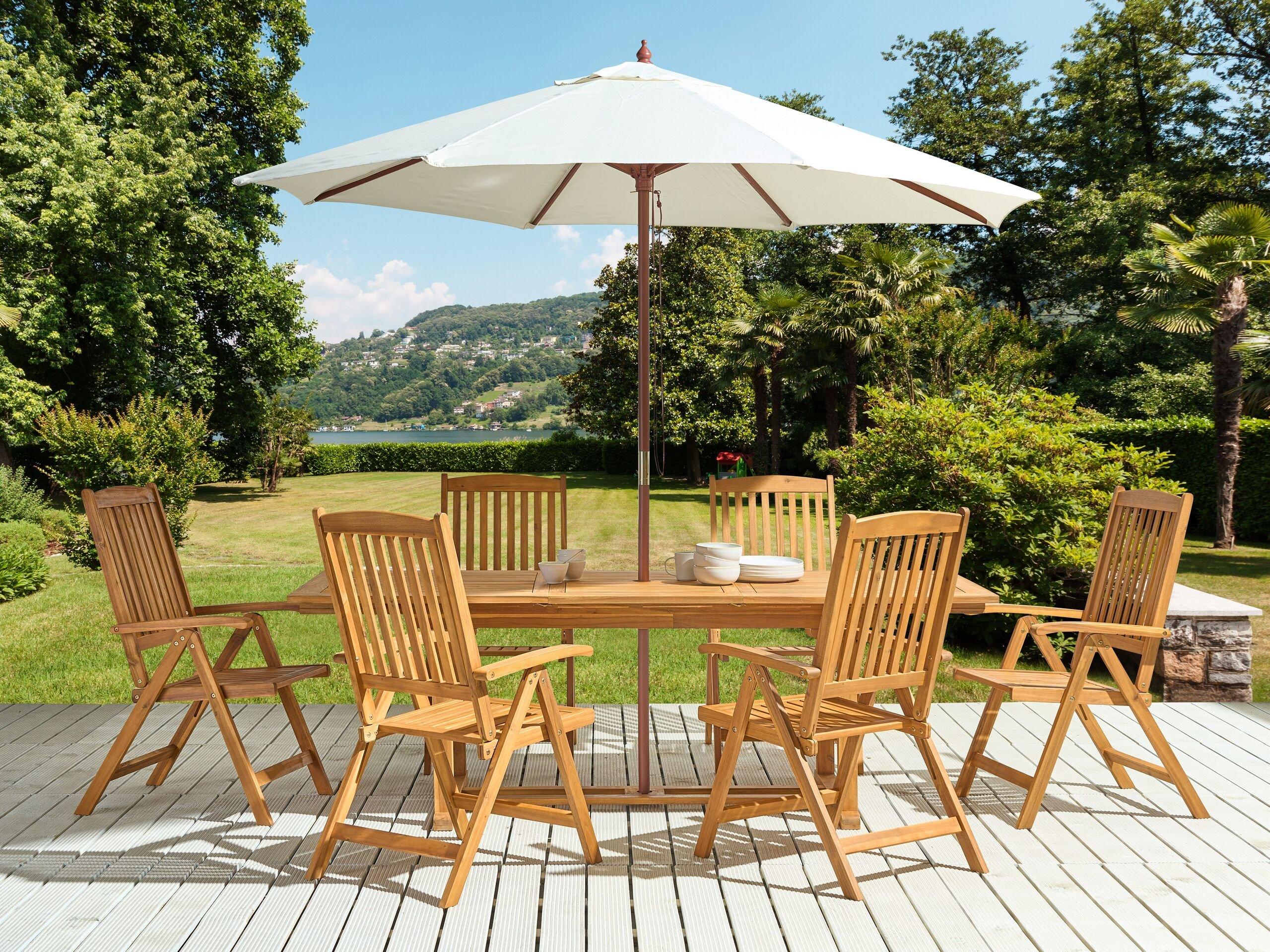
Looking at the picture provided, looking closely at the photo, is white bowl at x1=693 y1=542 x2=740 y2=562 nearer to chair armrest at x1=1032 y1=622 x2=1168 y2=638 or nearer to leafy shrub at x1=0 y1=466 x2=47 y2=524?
chair armrest at x1=1032 y1=622 x2=1168 y2=638

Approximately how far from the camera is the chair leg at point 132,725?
10.1 ft

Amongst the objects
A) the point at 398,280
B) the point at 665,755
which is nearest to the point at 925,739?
the point at 665,755

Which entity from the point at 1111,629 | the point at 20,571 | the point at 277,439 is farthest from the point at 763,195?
the point at 277,439

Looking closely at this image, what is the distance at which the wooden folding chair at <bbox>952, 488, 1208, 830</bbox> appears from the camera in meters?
3.11

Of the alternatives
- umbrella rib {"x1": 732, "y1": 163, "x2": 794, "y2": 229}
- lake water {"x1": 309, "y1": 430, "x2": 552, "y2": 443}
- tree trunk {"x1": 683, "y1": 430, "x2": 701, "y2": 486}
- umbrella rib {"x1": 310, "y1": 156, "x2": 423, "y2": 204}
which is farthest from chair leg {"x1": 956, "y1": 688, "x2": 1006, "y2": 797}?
lake water {"x1": 309, "y1": 430, "x2": 552, "y2": 443}

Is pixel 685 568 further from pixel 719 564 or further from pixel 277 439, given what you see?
pixel 277 439

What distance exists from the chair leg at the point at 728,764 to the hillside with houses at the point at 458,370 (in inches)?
1224

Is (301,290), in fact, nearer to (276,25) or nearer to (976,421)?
(276,25)

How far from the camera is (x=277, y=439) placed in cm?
2162

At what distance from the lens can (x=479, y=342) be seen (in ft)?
144

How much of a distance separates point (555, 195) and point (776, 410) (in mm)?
18553

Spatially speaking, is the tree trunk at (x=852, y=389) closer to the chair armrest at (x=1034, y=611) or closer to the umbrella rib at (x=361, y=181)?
the chair armrest at (x=1034, y=611)

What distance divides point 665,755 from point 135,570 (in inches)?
79.2

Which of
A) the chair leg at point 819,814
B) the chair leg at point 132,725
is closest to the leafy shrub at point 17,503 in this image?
the chair leg at point 132,725
